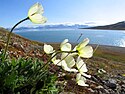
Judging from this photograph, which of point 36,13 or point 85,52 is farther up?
point 36,13

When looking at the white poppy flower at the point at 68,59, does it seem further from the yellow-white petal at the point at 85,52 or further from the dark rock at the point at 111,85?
the dark rock at the point at 111,85

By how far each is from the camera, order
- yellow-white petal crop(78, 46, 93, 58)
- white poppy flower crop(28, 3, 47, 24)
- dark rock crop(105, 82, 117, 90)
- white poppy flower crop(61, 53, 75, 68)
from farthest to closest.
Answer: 1. dark rock crop(105, 82, 117, 90)
2. white poppy flower crop(61, 53, 75, 68)
3. yellow-white petal crop(78, 46, 93, 58)
4. white poppy flower crop(28, 3, 47, 24)

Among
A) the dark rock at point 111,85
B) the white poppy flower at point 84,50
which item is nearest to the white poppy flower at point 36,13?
the white poppy flower at point 84,50

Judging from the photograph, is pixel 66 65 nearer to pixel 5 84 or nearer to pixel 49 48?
pixel 49 48

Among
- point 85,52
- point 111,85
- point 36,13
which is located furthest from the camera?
point 111,85

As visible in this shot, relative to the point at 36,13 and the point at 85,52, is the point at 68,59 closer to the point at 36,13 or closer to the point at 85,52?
the point at 85,52

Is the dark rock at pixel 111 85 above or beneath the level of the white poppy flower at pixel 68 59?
beneath

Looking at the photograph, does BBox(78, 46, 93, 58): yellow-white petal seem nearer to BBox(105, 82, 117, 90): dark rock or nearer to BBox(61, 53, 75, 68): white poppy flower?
BBox(61, 53, 75, 68): white poppy flower

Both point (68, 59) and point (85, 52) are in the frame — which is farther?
point (68, 59)

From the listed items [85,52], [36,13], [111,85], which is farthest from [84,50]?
[111,85]

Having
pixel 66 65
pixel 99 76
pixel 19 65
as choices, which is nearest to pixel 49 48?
pixel 66 65

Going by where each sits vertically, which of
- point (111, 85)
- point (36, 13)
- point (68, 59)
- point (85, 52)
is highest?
point (36, 13)

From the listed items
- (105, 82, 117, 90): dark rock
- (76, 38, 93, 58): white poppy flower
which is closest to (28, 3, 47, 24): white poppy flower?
(76, 38, 93, 58): white poppy flower
